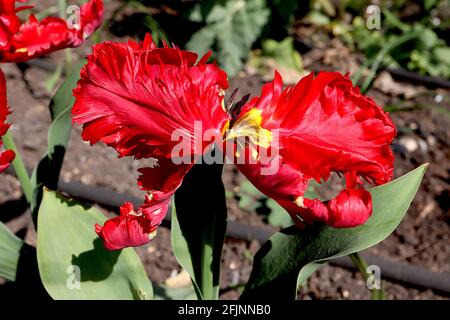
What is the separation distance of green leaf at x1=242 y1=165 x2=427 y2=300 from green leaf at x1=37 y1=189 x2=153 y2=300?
248 millimetres

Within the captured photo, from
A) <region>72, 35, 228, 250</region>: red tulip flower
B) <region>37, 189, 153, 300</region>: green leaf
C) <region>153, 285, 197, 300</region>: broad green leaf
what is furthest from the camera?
<region>153, 285, 197, 300</region>: broad green leaf

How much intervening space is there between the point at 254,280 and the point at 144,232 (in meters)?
0.33

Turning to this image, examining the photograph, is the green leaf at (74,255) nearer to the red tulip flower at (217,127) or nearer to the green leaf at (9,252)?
the green leaf at (9,252)

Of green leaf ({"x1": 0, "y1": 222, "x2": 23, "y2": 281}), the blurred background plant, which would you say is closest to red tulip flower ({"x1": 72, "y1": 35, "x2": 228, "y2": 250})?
green leaf ({"x1": 0, "y1": 222, "x2": 23, "y2": 281})

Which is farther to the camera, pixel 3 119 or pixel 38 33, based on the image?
pixel 38 33

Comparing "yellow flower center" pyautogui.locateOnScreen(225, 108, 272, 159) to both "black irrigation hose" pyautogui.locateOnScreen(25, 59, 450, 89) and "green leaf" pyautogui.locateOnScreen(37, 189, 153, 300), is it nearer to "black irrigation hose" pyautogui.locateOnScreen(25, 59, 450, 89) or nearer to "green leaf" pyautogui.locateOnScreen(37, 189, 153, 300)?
"green leaf" pyautogui.locateOnScreen(37, 189, 153, 300)

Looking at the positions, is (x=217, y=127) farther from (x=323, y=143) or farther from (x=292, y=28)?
(x=292, y=28)

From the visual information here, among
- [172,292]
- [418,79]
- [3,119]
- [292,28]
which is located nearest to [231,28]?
[292,28]

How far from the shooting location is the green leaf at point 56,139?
3.33 ft

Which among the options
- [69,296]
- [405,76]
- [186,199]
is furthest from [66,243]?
[405,76]

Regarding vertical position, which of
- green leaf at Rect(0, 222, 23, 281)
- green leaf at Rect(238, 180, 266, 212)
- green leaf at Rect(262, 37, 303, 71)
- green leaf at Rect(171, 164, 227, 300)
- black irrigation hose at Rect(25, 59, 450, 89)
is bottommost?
green leaf at Rect(238, 180, 266, 212)

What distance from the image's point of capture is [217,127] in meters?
0.66

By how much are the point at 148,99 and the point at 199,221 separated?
0.97 feet

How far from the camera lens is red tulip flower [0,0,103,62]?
0.85m
